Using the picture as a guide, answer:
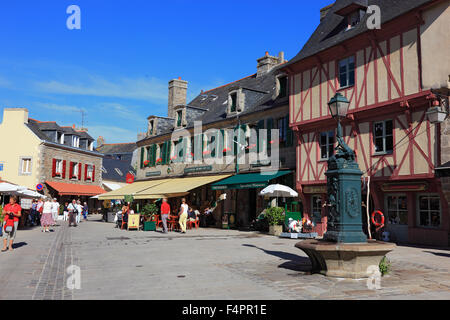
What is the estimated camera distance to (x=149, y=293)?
17.1 feet

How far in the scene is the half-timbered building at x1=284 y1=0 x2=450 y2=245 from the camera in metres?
11.7

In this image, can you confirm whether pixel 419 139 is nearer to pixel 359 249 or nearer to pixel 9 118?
pixel 359 249

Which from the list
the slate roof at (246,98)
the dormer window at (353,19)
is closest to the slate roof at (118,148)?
the slate roof at (246,98)

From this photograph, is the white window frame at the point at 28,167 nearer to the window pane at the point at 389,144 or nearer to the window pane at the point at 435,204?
the window pane at the point at 389,144

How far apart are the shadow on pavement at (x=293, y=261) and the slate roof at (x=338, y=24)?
827cm

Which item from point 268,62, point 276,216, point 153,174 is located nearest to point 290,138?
point 276,216

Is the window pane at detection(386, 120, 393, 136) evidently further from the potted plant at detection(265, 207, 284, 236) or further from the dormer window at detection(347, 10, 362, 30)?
the potted plant at detection(265, 207, 284, 236)

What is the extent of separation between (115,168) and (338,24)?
1359 inches

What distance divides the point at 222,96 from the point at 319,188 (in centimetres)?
1317

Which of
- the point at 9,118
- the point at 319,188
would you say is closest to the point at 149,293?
the point at 319,188

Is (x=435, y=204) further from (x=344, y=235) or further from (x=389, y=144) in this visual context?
(x=344, y=235)

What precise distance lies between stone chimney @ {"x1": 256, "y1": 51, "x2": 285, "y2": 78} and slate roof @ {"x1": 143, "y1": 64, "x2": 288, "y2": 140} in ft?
1.34

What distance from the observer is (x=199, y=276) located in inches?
255

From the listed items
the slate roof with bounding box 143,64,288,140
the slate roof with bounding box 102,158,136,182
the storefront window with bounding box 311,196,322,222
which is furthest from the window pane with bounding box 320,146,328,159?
the slate roof with bounding box 102,158,136,182
